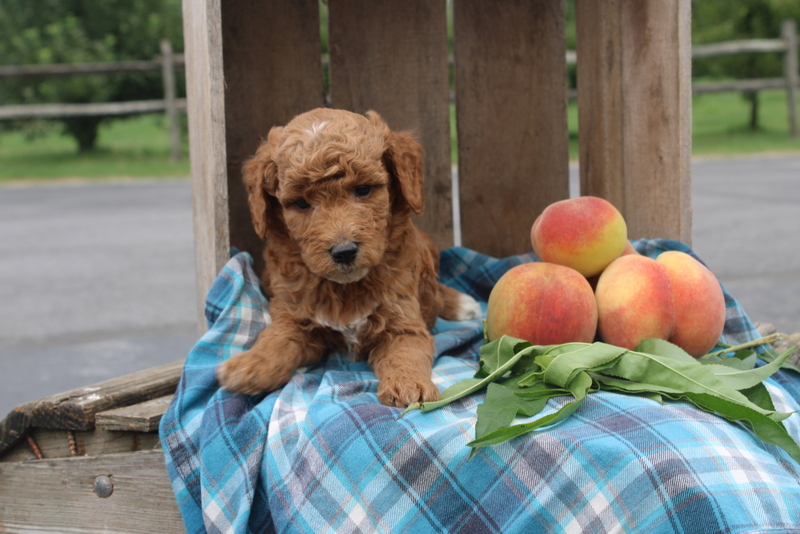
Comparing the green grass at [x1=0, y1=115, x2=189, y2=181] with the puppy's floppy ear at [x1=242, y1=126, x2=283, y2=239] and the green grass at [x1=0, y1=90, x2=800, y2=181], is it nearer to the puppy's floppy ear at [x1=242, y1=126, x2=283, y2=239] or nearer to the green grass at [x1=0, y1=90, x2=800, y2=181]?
the green grass at [x1=0, y1=90, x2=800, y2=181]

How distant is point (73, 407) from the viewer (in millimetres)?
2447

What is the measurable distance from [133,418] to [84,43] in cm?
2097

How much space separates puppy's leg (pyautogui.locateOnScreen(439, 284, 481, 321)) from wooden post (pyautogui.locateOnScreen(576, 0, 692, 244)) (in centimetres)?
77

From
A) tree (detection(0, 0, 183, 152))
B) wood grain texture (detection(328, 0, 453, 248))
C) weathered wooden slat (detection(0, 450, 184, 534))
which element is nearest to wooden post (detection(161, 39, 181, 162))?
tree (detection(0, 0, 183, 152))

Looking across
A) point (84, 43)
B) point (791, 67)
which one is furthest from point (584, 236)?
point (84, 43)

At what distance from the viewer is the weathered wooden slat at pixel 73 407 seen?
2459 mm

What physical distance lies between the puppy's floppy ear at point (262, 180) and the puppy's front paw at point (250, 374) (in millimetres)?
417

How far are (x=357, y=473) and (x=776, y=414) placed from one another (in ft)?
3.58

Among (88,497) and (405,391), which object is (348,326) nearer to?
(405,391)

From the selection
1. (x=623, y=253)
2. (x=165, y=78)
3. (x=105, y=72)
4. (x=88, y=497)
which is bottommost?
(x=88, y=497)

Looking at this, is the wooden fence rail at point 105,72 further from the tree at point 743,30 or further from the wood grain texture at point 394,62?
the tree at point 743,30

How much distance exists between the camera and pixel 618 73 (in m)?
3.15

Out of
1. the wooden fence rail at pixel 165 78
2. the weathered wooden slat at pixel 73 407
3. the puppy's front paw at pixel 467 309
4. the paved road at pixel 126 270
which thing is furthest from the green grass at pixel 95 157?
the weathered wooden slat at pixel 73 407

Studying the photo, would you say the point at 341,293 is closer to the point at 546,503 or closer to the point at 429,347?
the point at 429,347
